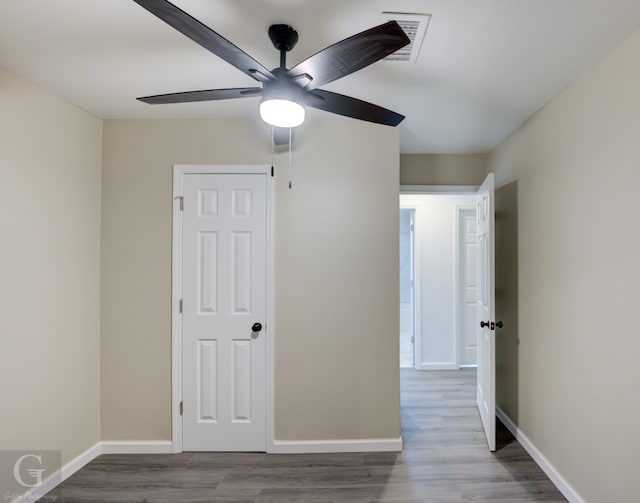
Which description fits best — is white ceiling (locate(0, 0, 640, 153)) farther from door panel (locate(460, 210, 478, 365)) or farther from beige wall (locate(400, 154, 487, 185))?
door panel (locate(460, 210, 478, 365))

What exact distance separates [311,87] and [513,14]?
91cm

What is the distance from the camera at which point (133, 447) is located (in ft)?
7.93

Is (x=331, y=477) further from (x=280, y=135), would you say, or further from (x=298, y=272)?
(x=280, y=135)

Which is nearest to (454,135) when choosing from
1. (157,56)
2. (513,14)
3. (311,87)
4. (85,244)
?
(513,14)

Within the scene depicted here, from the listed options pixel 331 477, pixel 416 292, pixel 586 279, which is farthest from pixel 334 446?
pixel 416 292

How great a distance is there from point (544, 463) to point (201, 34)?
3074 mm

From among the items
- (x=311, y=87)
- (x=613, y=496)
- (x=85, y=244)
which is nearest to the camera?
(x=311, y=87)

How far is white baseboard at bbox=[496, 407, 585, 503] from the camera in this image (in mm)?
1921

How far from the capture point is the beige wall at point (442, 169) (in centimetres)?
332

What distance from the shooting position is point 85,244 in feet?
7.64

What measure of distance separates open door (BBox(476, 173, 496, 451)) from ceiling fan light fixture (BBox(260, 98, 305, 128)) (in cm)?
181

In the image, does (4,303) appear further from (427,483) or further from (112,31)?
(427,483)

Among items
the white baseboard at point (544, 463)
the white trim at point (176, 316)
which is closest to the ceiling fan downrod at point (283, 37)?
the white trim at point (176, 316)

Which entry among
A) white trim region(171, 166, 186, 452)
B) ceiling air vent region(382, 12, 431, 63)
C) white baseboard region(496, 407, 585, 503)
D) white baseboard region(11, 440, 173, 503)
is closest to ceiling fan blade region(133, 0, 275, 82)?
ceiling air vent region(382, 12, 431, 63)
